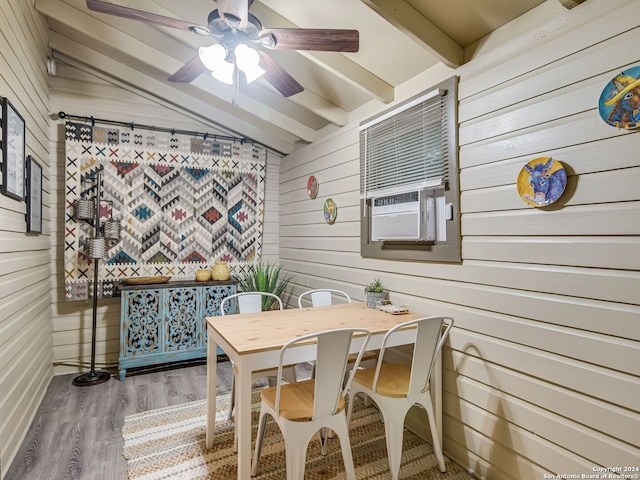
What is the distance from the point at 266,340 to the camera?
1.73 meters

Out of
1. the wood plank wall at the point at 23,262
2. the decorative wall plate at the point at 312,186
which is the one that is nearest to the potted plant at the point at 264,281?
the decorative wall plate at the point at 312,186

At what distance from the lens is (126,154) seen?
3.63 meters

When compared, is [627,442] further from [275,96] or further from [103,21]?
[103,21]

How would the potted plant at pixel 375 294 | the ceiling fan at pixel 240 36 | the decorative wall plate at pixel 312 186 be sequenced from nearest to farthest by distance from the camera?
the ceiling fan at pixel 240 36, the potted plant at pixel 375 294, the decorative wall plate at pixel 312 186

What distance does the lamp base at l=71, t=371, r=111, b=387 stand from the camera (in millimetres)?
3105

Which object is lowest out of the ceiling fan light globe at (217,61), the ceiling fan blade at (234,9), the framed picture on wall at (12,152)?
the framed picture on wall at (12,152)

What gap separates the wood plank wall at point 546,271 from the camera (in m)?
1.38

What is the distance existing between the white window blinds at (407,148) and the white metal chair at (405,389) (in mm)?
939

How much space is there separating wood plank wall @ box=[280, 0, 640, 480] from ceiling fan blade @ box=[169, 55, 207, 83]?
148cm

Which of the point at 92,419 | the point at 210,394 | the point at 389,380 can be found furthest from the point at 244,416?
the point at 92,419

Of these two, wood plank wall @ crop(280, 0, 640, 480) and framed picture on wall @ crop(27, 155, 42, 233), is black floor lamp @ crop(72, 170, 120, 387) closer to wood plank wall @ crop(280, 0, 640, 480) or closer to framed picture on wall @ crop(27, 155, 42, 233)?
framed picture on wall @ crop(27, 155, 42, 233)

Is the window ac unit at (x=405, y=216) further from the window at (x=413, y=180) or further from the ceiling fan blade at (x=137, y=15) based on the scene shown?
the ceiling fan blade at (x=137, y=15)

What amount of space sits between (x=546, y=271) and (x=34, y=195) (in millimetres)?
3468

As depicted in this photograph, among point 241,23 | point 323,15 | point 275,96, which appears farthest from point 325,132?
point 241,23
